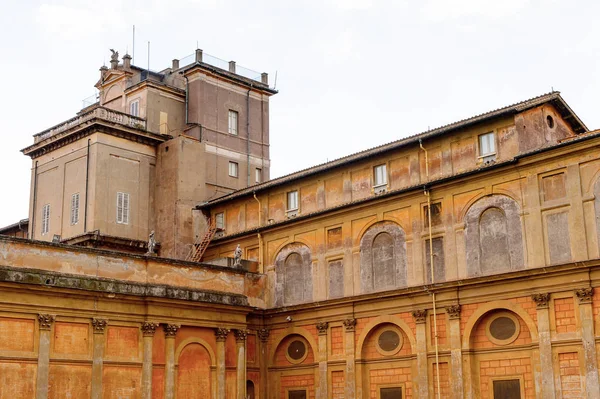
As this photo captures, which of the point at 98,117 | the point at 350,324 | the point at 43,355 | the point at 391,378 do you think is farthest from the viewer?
the point at 98,117

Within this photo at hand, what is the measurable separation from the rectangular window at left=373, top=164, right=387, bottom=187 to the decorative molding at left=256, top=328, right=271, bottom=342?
9320 millimetres

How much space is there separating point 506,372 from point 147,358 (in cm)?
1481

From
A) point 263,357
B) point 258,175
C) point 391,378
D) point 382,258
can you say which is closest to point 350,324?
Answer: point 391,378

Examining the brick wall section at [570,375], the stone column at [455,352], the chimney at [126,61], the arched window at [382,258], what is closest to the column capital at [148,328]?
the arched window at [382,258]

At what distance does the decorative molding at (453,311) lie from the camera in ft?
109

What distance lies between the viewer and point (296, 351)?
39688mm

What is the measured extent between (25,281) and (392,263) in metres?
15.3

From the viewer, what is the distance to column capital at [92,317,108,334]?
33.7 meters

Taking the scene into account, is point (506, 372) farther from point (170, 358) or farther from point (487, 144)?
point (170, 358)

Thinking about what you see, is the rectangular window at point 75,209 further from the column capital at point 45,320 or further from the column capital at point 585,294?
the column capital at point 585,294

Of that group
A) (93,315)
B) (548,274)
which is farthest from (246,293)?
(548,274)

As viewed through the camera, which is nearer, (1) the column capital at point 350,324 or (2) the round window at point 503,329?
(2) the round window at point 503,329

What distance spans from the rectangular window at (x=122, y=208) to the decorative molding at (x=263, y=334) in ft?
30.9

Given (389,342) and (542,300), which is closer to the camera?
(542,300)
